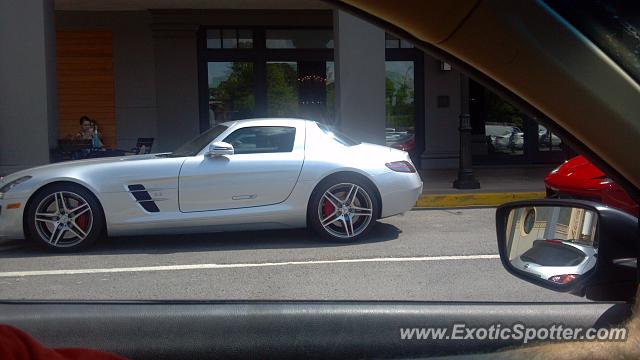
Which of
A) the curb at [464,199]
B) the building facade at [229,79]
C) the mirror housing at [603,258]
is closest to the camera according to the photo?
the mirror housing at [603,258]

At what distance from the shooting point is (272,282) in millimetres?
5996

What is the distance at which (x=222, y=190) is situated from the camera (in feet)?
24.9

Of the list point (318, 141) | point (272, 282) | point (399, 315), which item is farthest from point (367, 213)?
point (399, 315)

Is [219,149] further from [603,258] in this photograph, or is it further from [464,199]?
[603,258]

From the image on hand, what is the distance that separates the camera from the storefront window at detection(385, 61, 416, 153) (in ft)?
53.5

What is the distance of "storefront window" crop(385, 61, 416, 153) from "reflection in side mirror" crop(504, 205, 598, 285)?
47.2ft

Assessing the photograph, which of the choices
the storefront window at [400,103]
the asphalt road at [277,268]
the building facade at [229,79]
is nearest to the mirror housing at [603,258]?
the asphalt road at [277,268]

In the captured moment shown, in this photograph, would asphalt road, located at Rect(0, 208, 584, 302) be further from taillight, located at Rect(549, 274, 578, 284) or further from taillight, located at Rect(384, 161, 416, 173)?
taillight, located at Rect(549, 274, 578, 284)

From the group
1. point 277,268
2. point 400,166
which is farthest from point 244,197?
point 400,166

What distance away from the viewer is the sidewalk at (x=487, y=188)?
35.3ft

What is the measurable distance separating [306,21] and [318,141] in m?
8.62

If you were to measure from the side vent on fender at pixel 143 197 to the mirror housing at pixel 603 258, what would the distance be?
19.8ft

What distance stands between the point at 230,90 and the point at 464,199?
7.23m

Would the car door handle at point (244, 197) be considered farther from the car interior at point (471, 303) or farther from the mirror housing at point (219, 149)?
the car interior at point (471, 303)
